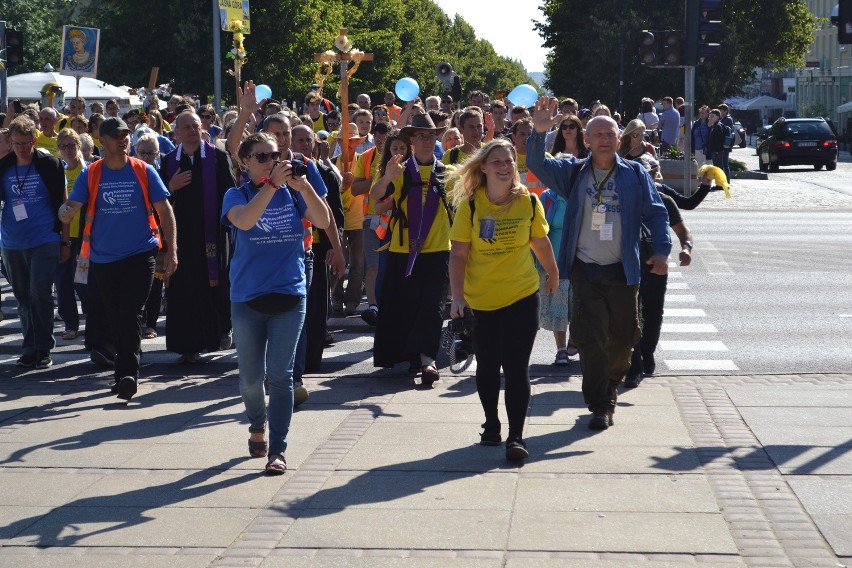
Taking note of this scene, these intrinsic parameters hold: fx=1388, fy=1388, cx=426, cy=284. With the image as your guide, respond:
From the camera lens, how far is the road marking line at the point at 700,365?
1005 cm

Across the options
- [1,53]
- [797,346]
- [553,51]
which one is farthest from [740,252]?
[553,51]

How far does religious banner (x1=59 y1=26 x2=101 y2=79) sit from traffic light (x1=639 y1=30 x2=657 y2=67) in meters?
8.91

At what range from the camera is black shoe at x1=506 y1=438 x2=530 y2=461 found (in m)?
7.14

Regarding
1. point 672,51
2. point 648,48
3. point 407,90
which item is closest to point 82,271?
point 407,90

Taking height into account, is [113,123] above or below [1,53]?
below

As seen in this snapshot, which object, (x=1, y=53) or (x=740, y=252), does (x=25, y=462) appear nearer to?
(x=740, y=252)

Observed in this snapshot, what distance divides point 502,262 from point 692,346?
4223mm

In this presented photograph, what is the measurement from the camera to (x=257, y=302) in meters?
6.99

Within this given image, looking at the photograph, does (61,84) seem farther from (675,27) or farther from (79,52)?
(675,27)

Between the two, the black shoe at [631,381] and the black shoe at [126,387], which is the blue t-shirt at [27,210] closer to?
the black shoe at [126,387]

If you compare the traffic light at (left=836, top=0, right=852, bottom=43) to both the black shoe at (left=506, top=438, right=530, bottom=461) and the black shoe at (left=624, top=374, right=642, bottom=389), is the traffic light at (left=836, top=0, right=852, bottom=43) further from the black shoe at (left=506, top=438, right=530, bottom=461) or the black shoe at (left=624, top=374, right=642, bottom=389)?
the black shoe at (left=506, top=438, right=530, bottom=461)

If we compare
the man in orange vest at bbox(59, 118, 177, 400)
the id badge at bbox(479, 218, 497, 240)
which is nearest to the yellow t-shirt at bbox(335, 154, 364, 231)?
the man in orange vest at bbox(59, 118, 177, 400)

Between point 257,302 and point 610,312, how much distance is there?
2201mm

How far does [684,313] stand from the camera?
12.9 metres
